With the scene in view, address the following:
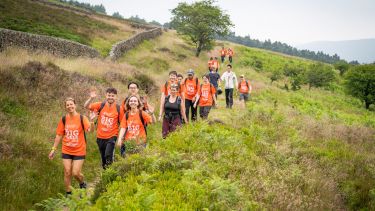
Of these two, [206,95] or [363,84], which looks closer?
[206,95]

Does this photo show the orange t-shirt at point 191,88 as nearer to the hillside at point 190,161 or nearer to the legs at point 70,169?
the hillside at point 190,161

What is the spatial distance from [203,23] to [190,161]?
3486 cm

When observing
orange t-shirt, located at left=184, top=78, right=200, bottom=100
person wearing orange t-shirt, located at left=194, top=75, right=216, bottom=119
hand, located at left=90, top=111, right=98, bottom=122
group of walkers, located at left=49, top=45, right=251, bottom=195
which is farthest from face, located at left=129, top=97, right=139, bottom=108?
person wearing orange t-shirt, located at left=194, top=75, right=216, bottom=119

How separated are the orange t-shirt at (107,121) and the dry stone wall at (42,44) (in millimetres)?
11589

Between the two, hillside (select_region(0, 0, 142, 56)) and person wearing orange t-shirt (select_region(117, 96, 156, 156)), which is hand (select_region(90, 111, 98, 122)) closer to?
person wearing orange t-shirt (select_region(117, 96, 156, 156))

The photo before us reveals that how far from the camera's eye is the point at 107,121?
315 inches

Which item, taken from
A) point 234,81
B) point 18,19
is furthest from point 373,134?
point 18,19

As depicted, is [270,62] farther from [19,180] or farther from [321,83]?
[19,180]

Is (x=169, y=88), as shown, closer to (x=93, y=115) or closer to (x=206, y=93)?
(x=206, y=93)

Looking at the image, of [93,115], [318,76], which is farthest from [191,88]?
[318,76]

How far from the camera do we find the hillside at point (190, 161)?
215 inches

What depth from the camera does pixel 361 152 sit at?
1220cm

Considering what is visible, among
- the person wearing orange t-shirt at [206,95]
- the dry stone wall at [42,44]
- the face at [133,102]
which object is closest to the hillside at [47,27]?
the dry stone wall at [42,44]

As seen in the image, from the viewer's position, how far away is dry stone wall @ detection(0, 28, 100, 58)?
17.6m
